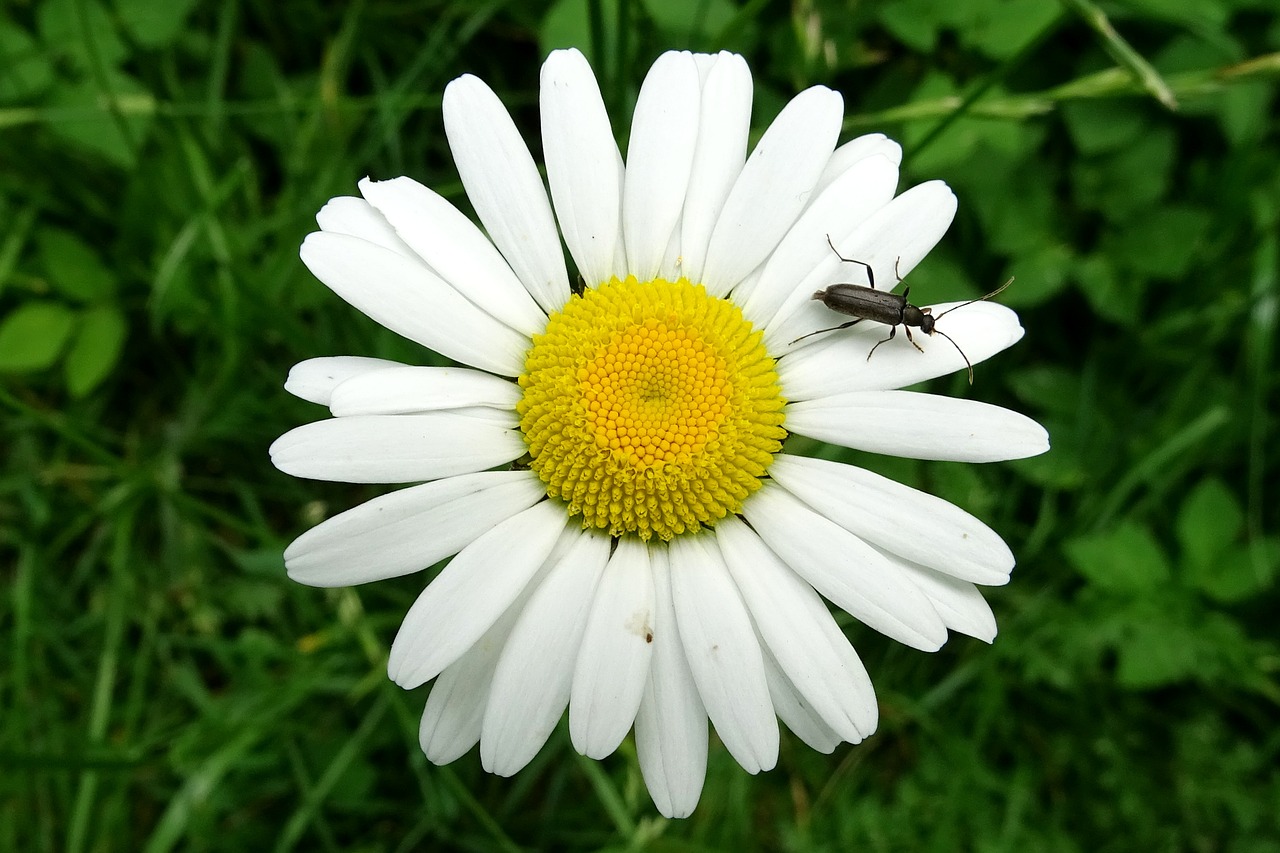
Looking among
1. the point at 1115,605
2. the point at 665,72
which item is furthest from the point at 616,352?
the point at 1115,605

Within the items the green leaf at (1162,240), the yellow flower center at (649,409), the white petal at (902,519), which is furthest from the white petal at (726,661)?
the green leaf at (1162,240)

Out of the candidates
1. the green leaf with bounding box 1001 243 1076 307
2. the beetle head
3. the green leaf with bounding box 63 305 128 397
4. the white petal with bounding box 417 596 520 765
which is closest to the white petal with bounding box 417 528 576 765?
the white petal with bounding box 417 596 520 765

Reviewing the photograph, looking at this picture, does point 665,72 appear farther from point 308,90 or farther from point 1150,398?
point 1150,398

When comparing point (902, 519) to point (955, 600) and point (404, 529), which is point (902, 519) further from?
point (404, 529)

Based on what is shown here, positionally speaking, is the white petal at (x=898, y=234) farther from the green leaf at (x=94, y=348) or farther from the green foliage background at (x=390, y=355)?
the green leaf at (x=94, y=348)

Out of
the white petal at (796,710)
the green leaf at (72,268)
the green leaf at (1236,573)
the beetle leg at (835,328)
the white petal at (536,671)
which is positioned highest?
the green leaf at (72,268)
